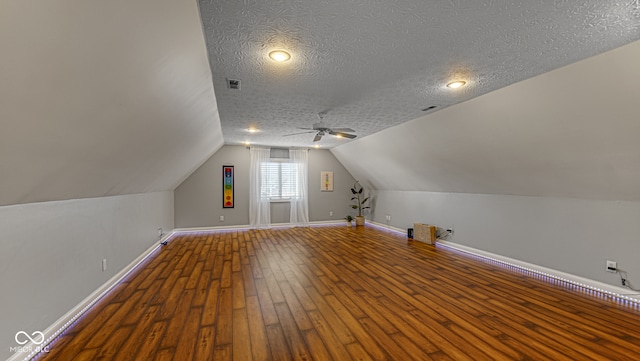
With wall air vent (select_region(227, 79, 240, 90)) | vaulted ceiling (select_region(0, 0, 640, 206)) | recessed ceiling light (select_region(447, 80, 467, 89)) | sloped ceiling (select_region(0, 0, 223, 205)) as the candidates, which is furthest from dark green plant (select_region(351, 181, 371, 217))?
sloped ceiling (select_region(0, 0, 223, 205))

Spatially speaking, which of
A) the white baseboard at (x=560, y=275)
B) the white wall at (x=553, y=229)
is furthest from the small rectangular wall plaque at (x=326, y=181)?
the white baseboard at (x=560, y=275)

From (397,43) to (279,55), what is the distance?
1.01m

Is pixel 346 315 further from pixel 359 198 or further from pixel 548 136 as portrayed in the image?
pixel 359 198

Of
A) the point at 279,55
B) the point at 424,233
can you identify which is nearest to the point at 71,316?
the point at 279,55

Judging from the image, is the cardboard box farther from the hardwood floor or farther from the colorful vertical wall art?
the colorful vertical wall art

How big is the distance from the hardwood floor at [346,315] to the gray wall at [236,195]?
110 inches

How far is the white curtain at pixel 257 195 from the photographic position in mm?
7512

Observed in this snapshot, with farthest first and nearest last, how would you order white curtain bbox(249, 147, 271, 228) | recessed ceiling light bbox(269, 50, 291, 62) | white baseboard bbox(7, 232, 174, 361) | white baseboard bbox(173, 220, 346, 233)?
1. white curtain bbox(249, 147, 271, 228)
2. white baseboard bbox(173, 220, 346, 233)
3. recessed ceiling light bbox(269, 50, 291, 62)
4. white baseboard bbox(7, 232, 174, 361)

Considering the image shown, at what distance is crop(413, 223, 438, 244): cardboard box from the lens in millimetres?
5680

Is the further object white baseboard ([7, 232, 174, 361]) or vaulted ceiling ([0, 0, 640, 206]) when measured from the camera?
white baseboard ([7, 232, 174, 361])

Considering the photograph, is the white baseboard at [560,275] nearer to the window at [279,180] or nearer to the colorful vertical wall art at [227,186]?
the window at [279,180]

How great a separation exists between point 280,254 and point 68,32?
431 centimetres

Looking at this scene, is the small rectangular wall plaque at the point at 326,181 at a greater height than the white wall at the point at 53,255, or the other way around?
the small rectangular wall plaque at the point at 326,181

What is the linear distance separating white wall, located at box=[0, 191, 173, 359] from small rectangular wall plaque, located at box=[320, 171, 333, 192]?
5467 millimetres
